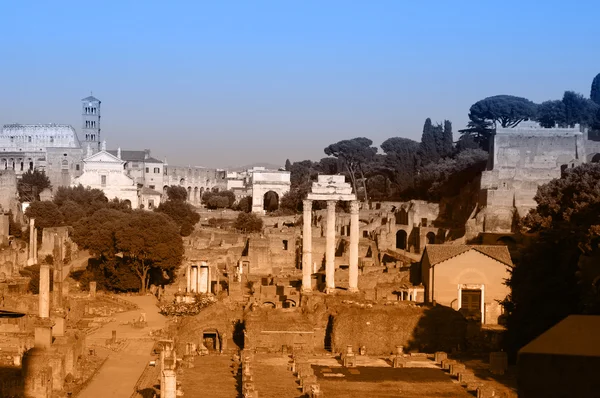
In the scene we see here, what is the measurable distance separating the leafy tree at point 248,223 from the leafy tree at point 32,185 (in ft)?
81.1

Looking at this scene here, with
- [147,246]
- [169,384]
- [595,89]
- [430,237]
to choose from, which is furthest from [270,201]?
[169,384]

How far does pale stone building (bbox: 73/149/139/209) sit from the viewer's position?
88.4 m

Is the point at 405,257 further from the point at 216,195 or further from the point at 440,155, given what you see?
the point at 216,195

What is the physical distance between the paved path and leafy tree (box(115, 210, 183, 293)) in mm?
4805

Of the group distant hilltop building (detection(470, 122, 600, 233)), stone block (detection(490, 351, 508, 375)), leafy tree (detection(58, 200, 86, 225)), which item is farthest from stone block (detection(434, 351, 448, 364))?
leafy tree (detection(58, 200, 86, 225))

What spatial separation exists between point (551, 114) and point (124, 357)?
68.1m

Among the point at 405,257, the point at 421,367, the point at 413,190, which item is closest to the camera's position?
the point at 421,367

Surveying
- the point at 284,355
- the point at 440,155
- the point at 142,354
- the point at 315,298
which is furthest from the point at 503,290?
the point at 440,155

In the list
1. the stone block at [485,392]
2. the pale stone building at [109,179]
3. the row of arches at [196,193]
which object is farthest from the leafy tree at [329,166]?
the stone block at [485,392]

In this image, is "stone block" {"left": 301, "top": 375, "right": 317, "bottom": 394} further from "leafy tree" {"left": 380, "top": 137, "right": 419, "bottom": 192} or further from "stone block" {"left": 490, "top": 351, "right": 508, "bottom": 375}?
"leafy tree" {"left": 380, "top": 137, "right": 419, "bottom": 192}

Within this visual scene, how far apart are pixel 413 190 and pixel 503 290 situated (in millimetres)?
39852

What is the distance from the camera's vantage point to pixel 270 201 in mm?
95750

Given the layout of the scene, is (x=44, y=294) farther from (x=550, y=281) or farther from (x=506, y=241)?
(x=506, y=241)

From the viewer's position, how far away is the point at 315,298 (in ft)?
126
